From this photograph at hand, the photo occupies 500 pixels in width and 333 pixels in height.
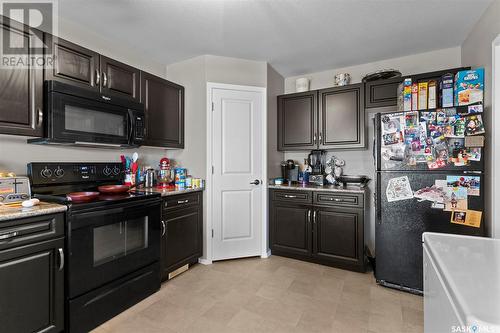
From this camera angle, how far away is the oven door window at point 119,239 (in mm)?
1735

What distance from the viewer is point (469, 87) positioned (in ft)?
6.46

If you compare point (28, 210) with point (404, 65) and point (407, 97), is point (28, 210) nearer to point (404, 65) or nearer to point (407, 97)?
point (407, 97)

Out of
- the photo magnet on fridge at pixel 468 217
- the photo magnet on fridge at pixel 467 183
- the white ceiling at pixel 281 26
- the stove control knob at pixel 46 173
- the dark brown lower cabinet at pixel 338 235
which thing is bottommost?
the dark brown lower cabinet at pixel 338 235

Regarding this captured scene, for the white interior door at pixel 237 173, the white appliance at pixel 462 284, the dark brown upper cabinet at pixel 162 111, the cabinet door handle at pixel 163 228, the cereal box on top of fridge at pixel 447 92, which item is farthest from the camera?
the white interior door at pixel 237 173

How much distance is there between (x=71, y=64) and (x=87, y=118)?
0.45m

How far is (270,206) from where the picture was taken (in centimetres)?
308

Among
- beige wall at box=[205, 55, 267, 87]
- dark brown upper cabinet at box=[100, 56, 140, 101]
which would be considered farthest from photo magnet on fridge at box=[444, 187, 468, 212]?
dark brown upper cabinet at box=[100, 56, 140, 101]

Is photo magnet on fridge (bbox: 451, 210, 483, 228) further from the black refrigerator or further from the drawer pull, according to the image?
the drawer pull

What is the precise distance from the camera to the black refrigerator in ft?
6.31

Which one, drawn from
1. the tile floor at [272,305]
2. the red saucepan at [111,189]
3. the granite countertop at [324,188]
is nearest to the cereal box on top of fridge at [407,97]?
the granite countertop at [324,188]

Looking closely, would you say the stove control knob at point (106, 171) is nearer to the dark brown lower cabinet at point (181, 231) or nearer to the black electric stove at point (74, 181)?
the black electric stove at point (74, 181)

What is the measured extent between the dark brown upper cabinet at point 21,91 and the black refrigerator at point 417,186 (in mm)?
2842

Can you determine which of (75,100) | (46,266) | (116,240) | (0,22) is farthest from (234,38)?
(46,266)

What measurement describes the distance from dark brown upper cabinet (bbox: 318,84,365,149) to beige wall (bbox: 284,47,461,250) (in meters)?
0.18
